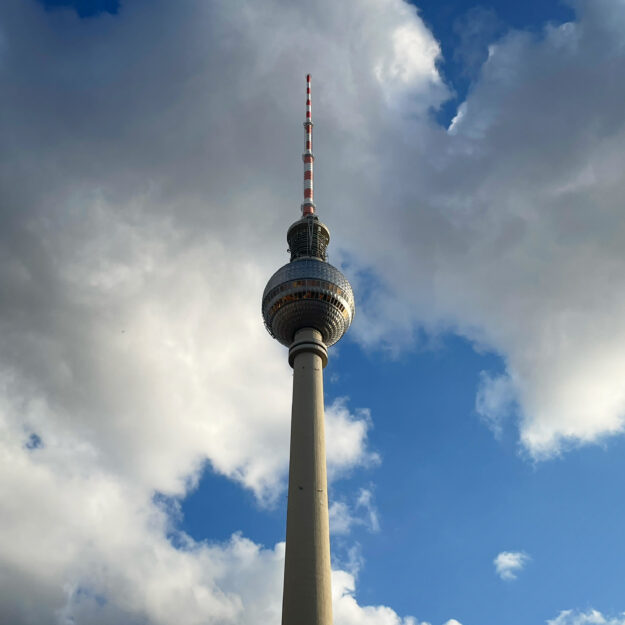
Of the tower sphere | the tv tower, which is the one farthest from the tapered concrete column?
the tower sphere

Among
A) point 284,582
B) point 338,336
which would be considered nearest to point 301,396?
point 338,336

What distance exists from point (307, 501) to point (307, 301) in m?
26.6

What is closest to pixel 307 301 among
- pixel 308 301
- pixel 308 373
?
pixel 308 301

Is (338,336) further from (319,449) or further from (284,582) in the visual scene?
(284,582)

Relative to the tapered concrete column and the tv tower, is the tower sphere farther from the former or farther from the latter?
the tapered concrete column

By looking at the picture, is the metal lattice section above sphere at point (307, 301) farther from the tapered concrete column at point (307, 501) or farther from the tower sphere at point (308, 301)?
the tapered concrete column at point (307, 501)

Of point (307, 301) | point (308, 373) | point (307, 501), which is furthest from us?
point (307, 301)

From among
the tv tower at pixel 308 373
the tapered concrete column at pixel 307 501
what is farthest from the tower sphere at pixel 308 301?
→ the tapered concrete column at pixel 307 501

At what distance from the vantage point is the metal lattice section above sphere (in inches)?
3191

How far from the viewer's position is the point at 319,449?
2734 inches

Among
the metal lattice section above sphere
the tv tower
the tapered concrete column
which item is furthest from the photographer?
the metal lattice section above sphere

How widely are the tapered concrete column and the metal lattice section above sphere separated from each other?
2.71m

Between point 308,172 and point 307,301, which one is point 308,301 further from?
point 308,172

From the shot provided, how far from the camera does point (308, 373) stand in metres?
76.2
